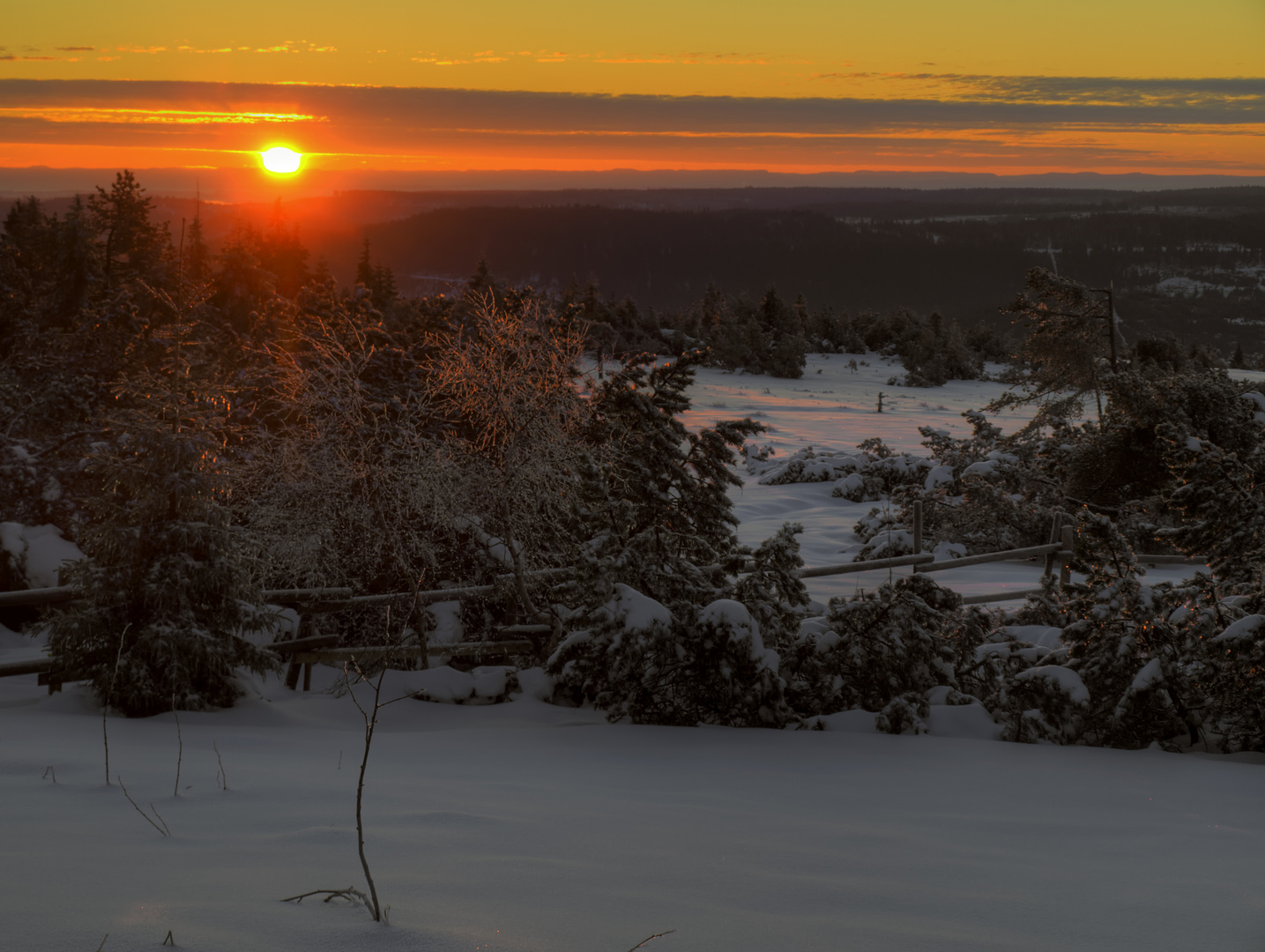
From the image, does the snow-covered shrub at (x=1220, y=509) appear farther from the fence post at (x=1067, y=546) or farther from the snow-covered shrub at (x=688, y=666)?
the fence post at (x=1067, y=546)

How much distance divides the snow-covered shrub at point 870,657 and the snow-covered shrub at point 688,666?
0.46m

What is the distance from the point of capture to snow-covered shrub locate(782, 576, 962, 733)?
7582 mm

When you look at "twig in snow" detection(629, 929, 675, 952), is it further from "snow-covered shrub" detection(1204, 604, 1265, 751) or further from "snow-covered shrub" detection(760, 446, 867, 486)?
"snow-covered shrub" detection(760, 446, 867, 486)

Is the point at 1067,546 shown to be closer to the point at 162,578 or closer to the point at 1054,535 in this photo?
the point at 1054,535

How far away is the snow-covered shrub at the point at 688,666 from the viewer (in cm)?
723

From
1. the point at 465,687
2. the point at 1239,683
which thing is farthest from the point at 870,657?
the point at 465,687

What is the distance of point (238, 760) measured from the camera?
216 inches

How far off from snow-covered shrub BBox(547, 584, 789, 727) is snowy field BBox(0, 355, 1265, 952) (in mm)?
228

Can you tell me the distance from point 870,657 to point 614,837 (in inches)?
157

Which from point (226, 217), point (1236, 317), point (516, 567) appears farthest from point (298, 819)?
point (226, 217)

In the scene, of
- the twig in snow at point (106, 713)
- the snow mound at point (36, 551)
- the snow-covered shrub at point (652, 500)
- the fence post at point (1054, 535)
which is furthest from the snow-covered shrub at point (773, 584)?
the snow mound at point (36, 551)

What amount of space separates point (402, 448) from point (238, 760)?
515 cm

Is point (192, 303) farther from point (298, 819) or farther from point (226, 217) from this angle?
point (226, 217)

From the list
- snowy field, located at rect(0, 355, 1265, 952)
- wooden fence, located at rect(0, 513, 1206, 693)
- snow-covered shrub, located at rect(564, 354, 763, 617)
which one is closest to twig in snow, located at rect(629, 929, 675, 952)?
snowy field, located at rect(0, 355, 1265, 952)
